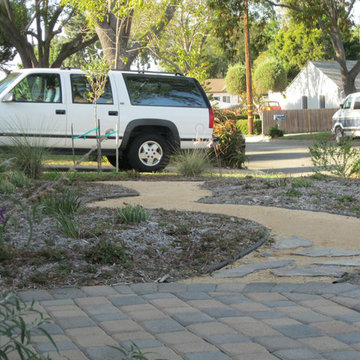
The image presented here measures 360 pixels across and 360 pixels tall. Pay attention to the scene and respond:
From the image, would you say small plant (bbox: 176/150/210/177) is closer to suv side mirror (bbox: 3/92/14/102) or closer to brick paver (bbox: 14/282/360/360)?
suv side mirror (bbox: 3/92/14/102)

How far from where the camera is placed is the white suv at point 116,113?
1333cm

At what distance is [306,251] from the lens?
6.18 metres

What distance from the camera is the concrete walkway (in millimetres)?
3574

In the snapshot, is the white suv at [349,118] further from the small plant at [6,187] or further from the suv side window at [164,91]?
the small plant at [6,187]

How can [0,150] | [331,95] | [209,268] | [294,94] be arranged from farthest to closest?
1. [294,94]
2. [331,95]
3. [0,150]
4. [209,268]

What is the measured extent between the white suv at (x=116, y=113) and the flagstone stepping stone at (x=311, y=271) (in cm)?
799

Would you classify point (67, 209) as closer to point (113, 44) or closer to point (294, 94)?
point (113, 44)

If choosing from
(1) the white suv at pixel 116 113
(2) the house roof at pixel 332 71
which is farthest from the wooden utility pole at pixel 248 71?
(1) the white suv at pixel 116 113

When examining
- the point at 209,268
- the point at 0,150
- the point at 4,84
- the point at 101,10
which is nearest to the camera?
the point at 209,268

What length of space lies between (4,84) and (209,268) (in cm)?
930

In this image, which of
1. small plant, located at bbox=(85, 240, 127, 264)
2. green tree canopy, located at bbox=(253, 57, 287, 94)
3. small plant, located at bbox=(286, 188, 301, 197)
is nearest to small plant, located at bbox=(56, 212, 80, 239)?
small plant, located at bbox=(85, 240, 127, 264)

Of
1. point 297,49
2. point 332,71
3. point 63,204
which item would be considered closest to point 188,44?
point 63,204

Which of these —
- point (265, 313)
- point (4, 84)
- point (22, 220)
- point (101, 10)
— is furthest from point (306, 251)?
point (101, 10)

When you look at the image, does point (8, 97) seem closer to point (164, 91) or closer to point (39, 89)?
point (39, 89)
